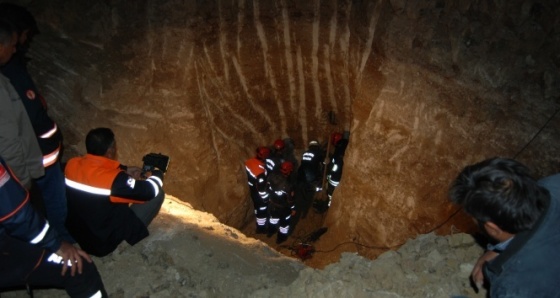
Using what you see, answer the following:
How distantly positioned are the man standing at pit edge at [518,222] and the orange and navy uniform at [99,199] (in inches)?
103

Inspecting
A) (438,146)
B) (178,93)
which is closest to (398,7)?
(438,146)

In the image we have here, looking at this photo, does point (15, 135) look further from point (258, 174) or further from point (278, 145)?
point (278, 145)

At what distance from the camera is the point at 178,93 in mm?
6512

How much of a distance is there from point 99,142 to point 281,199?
4281mm

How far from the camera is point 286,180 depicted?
23.2 ft

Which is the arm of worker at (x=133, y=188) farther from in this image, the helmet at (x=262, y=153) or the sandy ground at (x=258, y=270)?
the helmet at (x=262, y=153)

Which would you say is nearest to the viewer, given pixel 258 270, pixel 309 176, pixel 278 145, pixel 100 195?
pixel 100 195

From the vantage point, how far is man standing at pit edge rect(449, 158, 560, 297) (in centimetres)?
177

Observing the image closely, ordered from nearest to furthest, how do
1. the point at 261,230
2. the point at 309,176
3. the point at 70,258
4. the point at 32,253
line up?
the point at 32,253 < the point at 70,258 < the point at 261,230 < the point at 309,176

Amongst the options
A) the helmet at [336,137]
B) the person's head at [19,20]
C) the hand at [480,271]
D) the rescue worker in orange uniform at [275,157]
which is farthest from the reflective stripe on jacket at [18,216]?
the helmet at [336,137]

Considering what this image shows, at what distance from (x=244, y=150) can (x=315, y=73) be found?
6.91ft

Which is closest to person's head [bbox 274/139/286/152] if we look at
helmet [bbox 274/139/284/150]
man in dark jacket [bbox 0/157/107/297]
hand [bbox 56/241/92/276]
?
helmet [bbox 274/139/284/150]

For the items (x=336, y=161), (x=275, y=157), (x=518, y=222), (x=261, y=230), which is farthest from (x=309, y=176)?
(x=518, y=222)

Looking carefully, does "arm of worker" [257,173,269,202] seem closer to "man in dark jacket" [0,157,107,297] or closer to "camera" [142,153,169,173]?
"camera" [142,153,169,173]
